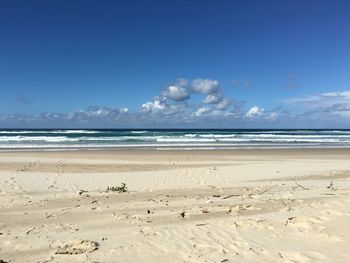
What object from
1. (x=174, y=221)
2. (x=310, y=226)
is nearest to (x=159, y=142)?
(x=174, y=221)

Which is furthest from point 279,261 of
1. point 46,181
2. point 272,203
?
point 46,181

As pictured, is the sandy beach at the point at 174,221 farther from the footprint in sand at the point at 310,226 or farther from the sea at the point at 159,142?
the sea at the point at 159,142

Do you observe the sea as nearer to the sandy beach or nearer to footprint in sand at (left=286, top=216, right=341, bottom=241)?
the sandy beach

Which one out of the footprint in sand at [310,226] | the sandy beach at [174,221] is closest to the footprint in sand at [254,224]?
the sandy beach at [174,221]

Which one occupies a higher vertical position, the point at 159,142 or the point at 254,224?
the point at 254,224

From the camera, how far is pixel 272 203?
7910mm

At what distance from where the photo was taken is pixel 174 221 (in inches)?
254

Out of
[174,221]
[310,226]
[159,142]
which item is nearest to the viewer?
[310,226]

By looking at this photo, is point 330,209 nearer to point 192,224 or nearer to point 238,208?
point 238,208

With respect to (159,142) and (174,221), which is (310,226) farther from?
(159,142)

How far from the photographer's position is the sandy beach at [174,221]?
191 inches

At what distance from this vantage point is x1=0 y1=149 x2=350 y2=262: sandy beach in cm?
484

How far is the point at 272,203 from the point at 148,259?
4124 millimetres

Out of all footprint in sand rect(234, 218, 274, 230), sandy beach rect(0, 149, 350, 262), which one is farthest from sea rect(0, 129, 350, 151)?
footprint in sand rect(234, 218, 274, 230)
